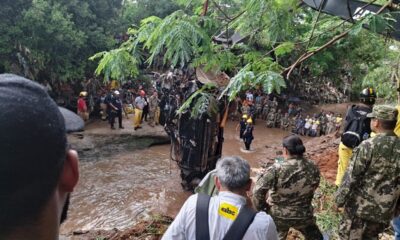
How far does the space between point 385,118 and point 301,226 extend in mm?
1432

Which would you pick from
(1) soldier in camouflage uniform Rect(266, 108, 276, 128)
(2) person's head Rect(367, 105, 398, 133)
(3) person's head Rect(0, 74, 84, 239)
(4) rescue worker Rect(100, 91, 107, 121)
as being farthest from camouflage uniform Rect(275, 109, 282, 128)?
(3) person's head Rect(0, 74, 84, 239)

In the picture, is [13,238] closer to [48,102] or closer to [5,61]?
[48,102]

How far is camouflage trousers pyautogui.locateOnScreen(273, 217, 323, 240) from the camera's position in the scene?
4.02 metres

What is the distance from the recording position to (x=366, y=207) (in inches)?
145

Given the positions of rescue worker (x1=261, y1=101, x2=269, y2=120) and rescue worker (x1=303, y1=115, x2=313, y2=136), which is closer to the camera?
rescue worker (x1=303, y1=115, x2=313, y2=136)

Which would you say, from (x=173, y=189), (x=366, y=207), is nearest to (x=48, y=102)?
(x=366, y=207)

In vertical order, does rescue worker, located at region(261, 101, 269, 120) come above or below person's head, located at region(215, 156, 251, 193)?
below

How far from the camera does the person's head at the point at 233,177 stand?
2.45m

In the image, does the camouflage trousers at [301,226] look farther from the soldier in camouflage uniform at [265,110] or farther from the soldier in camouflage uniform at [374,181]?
the soldier in camouflage uniform at [265,110]

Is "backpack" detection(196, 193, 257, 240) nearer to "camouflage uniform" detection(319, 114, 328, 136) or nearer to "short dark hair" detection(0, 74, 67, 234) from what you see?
"short dark hair" detection(0, 74, 67, 234)

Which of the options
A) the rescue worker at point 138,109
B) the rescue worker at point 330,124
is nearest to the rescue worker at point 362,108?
the rescue worker at point 138,109

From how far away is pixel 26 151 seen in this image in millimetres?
815

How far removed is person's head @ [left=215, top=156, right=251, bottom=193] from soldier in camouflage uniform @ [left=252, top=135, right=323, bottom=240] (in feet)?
4.59

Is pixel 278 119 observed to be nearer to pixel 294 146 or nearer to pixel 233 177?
pixel 294 146
